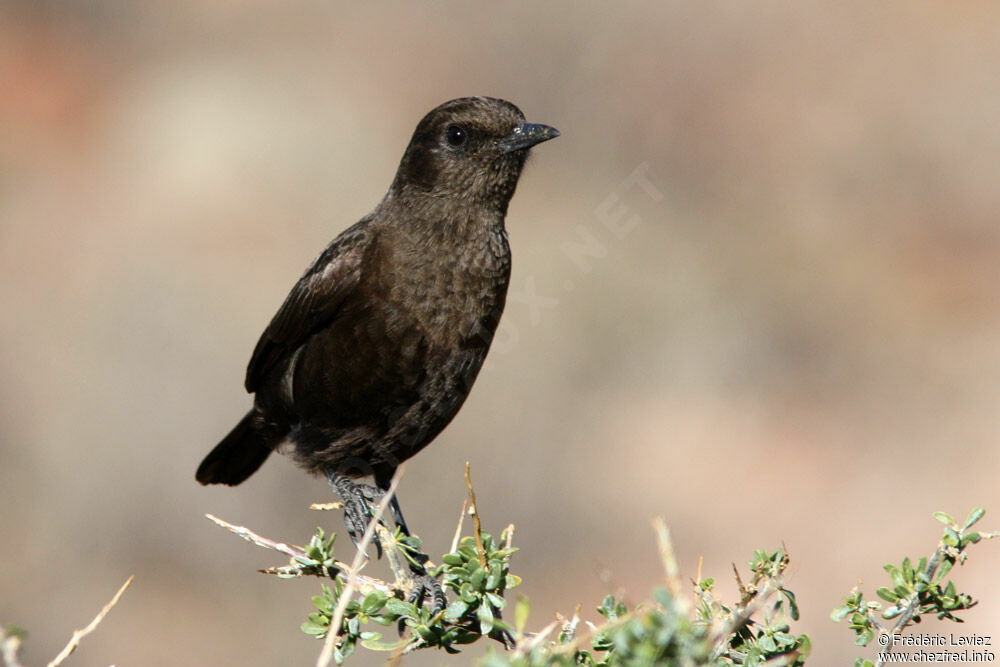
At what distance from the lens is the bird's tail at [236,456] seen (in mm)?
5352

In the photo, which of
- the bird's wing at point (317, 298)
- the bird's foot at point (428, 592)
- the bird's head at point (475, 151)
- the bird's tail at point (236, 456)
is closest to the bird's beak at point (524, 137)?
the bird's head at point (475, 151)

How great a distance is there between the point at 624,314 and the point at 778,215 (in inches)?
70.3

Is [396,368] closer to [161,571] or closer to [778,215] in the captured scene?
[161,571]

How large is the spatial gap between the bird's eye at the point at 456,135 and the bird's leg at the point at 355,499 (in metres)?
1.58

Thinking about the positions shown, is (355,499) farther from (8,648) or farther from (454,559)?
(8,648)

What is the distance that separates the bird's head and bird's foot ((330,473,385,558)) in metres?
1.38

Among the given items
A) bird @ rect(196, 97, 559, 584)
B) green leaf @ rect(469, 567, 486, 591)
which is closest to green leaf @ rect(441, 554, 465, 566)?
green leaf @ rect(469, 567, 486, 591)

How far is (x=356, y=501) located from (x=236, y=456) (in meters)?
1.16

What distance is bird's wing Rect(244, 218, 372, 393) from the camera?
14.5ft

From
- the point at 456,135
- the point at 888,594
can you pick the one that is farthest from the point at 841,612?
the point at 456,135

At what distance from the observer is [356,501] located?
4.61 metres

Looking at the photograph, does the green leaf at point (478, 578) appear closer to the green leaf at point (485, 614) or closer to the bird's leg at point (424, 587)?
the green leaf at point (485, 614)

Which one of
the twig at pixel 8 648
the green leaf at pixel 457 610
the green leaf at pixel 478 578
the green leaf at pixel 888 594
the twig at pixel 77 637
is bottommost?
the twig at pixel 8 648

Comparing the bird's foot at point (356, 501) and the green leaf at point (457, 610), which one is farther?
the bird's foot at point (356, 501)
